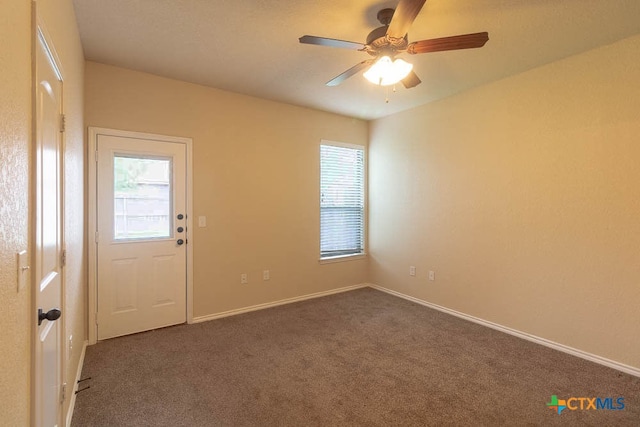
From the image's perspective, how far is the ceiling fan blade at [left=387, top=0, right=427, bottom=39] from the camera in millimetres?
1618

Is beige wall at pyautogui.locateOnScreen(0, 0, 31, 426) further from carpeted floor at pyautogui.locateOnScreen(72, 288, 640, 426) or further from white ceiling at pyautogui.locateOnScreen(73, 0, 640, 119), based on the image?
white ceiling at pyautogui.locateOnScreen(73, 0, 640, 119)

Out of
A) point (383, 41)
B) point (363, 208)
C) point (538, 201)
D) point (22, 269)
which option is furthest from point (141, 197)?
point (538, 201)

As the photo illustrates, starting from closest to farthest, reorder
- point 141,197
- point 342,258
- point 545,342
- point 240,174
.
→ point 545,342, point 141,197, point 240,174, point 342,258

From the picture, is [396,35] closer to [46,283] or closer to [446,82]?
[446,82]

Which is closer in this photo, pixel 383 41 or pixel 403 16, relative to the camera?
pixel 403 16

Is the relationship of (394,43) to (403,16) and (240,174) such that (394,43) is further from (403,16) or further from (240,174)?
(240,174)

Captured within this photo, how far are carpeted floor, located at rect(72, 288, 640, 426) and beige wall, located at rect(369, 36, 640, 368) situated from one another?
0.38 meters

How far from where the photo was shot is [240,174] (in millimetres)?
3756

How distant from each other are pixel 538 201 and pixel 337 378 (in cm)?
245

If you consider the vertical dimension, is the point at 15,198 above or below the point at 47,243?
above

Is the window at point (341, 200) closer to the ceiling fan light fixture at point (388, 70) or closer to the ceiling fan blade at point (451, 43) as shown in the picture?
the ceiling fan light fixture at point (388, 70)

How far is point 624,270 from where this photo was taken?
8.13 ft

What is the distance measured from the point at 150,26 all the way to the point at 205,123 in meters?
1.22

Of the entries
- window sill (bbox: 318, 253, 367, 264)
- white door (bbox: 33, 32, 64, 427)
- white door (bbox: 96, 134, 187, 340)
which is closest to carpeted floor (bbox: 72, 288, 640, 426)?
white door (bbox: 96, 134, 187, 340)
